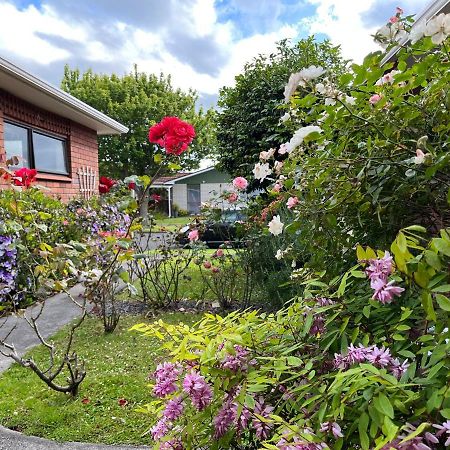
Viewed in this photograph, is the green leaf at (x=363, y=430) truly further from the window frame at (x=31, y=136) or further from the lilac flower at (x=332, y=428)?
the window frame at (x=31, y=136)

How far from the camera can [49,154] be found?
9242 millimetres

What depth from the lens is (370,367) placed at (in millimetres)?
841

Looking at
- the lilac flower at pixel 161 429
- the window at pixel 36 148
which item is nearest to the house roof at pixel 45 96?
the window at pixel 36 148

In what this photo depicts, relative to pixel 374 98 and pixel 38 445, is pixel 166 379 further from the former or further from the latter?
pixel 38 445

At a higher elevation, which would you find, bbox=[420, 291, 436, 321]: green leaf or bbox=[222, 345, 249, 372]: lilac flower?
bbox=[420, 291, 436, 321]: green leaf

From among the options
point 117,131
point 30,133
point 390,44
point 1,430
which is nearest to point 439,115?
point 390,44

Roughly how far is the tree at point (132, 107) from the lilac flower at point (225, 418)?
97.7 ft

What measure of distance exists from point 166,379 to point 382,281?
2.35 feet

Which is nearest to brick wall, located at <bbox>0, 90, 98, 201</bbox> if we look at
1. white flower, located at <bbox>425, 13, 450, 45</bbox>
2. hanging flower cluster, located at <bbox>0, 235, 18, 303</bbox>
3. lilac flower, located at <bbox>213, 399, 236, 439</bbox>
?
hanging flower cluster, located at <bbox>0, 235, 18, 303</bbox>

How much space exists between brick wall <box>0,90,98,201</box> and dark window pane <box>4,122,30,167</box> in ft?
0.58

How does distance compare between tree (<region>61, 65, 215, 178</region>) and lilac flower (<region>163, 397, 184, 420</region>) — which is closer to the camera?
lilac flower (<region>163, 397, 184, 420</region>)

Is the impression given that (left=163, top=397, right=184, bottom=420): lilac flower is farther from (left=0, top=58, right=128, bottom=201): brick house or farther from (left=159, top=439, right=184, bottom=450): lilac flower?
(left=0, top=58, right=128, bottom=201): brick house

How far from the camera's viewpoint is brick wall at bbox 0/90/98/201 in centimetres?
744

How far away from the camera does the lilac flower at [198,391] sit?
112 centimetres
